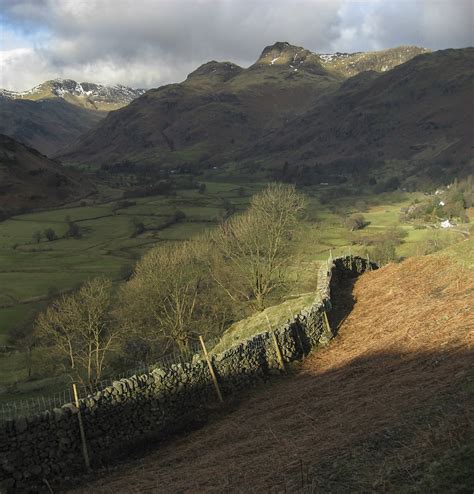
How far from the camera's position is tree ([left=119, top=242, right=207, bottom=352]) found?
45188 millimetres

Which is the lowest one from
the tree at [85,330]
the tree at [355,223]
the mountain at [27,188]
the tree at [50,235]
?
the tree at [85,330]

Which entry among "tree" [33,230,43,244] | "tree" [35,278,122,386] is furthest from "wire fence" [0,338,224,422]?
"tree" [33,230,43,244]

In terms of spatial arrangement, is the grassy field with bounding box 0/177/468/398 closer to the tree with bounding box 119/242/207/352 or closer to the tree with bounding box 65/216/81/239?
the tree with bounding box 65/216/81/239

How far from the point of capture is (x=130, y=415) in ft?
59.8

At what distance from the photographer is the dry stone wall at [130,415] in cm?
1584

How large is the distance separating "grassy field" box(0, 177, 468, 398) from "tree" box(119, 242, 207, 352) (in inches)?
331

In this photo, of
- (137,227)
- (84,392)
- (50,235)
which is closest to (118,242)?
(137,227)

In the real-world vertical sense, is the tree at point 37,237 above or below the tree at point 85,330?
above

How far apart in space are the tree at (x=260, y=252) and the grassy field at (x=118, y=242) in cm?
207

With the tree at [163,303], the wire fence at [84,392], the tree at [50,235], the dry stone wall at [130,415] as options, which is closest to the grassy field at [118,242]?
the tree at [50,235]

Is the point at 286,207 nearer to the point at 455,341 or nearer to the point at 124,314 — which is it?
the point at 124,314

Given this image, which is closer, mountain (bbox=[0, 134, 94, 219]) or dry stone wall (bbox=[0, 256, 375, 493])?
dry stone wall (bbox=[0, 256, 375, 493])

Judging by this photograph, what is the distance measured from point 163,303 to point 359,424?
118ft

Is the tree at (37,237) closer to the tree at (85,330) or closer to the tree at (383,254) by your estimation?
the tree at (85,330)
